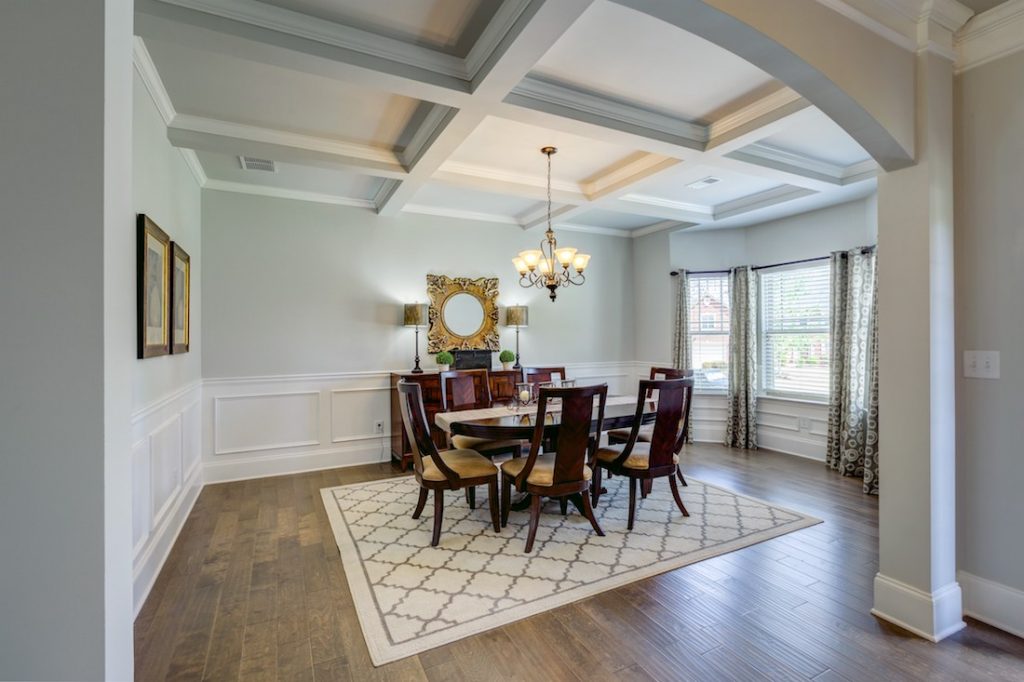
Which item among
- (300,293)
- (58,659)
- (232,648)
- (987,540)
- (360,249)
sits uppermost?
(360,249)

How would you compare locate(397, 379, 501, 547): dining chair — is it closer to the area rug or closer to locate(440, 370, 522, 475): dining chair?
the area rug

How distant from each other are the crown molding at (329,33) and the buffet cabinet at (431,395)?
2714mm

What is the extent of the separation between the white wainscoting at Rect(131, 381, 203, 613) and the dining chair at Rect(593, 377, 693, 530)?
9.10 feet

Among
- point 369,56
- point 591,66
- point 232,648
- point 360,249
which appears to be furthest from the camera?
point 360,249

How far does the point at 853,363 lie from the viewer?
4.55 m

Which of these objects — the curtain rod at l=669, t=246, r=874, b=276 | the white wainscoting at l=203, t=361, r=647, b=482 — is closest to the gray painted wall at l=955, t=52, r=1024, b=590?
the curtain rod at l=669, t=246, r=874, b=276

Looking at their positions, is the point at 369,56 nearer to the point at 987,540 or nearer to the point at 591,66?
the point at 591,66

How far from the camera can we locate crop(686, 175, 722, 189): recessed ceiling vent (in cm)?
432

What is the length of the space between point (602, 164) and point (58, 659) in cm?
415

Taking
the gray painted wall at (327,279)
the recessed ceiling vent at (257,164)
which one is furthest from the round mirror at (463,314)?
the recessed ceiling vent at (257,164)

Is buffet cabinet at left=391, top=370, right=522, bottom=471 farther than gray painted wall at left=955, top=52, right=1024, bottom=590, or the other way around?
buffet cabinet at left=391, top=370, right=522, bottom=471

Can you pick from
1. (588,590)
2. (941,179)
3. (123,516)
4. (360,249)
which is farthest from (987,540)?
(360,249)

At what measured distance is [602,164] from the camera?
4051 millimetres

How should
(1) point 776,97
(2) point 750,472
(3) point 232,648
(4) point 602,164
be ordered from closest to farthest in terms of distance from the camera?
(3) point 232,648
(1) point 776,97
(4) point 602,164
(2) point 750,472
